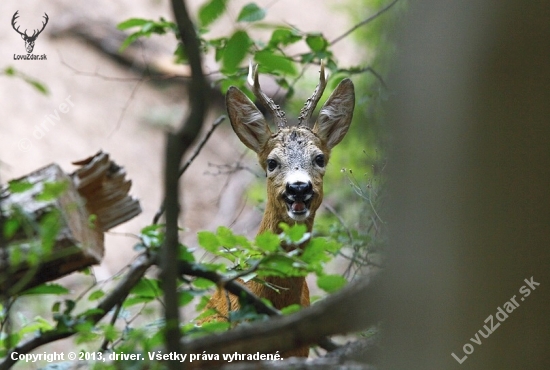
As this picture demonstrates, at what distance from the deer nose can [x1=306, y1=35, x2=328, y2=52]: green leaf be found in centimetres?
128

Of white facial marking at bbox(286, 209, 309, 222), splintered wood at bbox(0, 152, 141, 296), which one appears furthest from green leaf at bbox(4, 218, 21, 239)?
white facial marking at bbox(286, 209, 309, 222)

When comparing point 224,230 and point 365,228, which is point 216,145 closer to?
point 365,228

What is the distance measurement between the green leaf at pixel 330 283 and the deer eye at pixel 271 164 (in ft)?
10.9

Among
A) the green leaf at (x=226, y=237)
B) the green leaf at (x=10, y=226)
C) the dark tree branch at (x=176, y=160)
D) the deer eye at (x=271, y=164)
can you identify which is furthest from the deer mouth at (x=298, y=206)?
the dark tree branch at (x=176, y=160)

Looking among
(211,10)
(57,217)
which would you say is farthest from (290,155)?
(57,217)

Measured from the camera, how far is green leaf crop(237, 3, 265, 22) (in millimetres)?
4633

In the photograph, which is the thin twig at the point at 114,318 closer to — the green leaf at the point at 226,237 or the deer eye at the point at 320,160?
the green leaf at the point at 226,237

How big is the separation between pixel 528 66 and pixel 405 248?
22.3 inches

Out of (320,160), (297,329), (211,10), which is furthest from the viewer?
(320,160)

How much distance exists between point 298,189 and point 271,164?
601mm

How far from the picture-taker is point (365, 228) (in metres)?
5.84

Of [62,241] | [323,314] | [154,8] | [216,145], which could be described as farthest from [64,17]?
[323,314]

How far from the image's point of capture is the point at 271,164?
20.3 ft

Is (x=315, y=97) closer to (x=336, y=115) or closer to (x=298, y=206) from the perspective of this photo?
(x=336, y=115)
